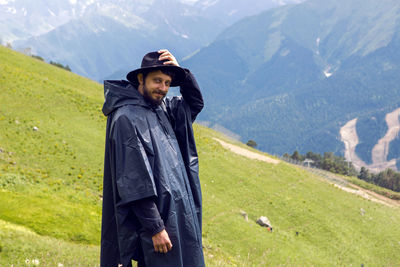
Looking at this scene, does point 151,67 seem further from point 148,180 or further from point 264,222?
point 264,222

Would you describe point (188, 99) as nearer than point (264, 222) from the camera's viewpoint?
Yes

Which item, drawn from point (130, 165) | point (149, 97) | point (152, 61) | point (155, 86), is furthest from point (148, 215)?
point (152, 61)

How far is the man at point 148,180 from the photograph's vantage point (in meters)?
4.89

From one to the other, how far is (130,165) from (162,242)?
1.08 meters

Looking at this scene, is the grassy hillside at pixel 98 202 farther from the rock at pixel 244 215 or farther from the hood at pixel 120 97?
the hood at pixel 120 97

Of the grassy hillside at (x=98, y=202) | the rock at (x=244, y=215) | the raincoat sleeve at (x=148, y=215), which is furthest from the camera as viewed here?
the rock at (x=244, y=215)

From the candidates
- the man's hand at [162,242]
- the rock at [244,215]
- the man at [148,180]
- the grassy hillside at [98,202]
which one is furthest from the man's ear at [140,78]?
the rock at [244,215]

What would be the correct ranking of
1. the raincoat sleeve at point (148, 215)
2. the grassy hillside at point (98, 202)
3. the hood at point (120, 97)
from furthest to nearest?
the grassy hillside at point (98, 202)
the hood at point (120, 97)
the raincoat sleeve at point (148, 215)

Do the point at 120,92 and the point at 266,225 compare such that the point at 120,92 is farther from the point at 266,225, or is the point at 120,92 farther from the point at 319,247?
the point at 319,247

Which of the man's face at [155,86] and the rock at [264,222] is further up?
the man's face at [155,86]

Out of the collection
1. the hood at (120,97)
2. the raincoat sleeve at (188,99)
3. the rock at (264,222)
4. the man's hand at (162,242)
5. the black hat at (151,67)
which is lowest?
the rock at (264,222)

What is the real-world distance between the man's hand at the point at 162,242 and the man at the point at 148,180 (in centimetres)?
1

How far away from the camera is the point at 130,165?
4.91m

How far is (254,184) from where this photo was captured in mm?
28203
